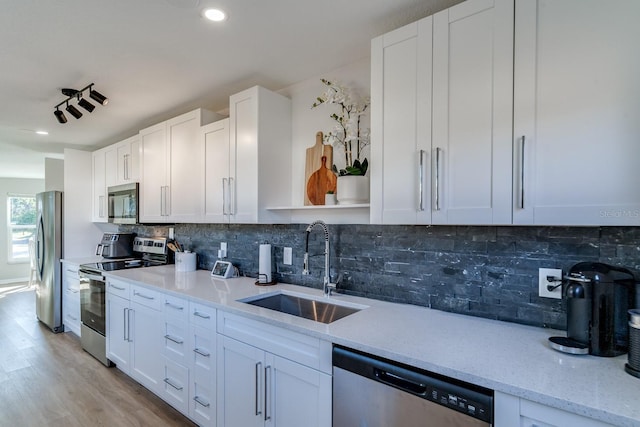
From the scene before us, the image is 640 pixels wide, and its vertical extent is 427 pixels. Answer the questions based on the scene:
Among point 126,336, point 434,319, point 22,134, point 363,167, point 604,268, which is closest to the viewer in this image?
point 604,268

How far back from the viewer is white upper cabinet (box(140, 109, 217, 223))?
2824 mm

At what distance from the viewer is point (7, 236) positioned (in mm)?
7324

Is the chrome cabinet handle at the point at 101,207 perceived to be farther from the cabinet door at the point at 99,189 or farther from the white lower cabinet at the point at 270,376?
the white lower cabinet at the point at 270,376

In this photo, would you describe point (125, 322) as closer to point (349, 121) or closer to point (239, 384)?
point (239, 384)

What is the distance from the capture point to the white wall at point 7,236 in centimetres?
726

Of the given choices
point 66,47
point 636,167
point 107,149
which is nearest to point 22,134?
point 107,149

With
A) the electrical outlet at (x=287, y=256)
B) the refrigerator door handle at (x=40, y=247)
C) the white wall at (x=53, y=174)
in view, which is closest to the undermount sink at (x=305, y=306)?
the electrical outlet at (x=287, y=256)

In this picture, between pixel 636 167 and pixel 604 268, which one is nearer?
pixel 636 167

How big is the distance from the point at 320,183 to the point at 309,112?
1.86 feet

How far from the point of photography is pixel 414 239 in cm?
184

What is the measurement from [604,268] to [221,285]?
2177mm

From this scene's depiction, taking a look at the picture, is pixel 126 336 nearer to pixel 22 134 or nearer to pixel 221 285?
pixel 221 285

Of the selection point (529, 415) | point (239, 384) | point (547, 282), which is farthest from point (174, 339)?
point (547, 282)

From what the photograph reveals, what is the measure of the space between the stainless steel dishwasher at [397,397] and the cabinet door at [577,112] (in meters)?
0.67
